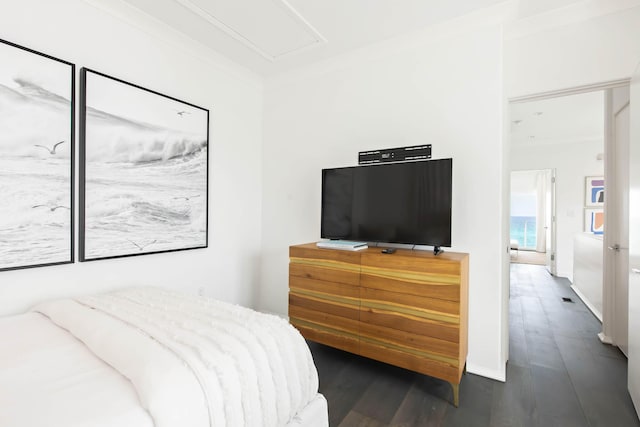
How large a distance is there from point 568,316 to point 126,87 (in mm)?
4928

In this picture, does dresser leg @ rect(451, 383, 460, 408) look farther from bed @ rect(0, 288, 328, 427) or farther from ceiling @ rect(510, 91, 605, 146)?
ceiling @ rect(510, 91, 605, 146)

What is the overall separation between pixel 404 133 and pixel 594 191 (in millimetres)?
5191

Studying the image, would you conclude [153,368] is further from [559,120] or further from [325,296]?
[559,120]

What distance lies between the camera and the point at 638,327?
177cm

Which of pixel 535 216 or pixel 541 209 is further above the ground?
pixel 541 209

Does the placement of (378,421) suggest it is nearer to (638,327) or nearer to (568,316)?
(638,327)

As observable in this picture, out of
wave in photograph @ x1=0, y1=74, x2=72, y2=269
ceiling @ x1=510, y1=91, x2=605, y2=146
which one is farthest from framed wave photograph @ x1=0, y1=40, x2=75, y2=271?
ceiling @ x1=510, y1=91, x2=605, y2=146

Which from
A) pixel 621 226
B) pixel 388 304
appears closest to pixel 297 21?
pixel 388 304

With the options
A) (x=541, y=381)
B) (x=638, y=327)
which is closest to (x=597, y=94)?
(x=638, y=327)

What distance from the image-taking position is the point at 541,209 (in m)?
8.60

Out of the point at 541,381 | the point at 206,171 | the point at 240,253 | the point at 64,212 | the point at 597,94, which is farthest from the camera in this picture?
the point at 597,94

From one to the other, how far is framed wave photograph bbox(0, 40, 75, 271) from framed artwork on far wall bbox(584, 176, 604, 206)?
24.4 feet

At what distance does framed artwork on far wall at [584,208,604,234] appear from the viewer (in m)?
5.52

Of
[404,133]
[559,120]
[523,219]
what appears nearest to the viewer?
[404,133]
